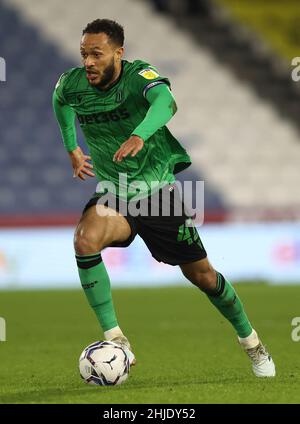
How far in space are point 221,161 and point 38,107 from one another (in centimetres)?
338

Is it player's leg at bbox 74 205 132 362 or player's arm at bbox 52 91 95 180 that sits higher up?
player's arm at bbox 52 91 95 180

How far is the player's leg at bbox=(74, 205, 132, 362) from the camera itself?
18.4 feet

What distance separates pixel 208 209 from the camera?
16.5 meters

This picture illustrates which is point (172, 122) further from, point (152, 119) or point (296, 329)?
point (152, 119)

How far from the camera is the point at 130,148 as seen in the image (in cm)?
529

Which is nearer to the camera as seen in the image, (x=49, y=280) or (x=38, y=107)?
(x=49, y=280)

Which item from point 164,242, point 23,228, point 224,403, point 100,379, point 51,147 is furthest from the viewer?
point 51,147

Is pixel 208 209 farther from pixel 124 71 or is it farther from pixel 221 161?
pixel 124 71

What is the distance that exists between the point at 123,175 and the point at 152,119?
55 cm

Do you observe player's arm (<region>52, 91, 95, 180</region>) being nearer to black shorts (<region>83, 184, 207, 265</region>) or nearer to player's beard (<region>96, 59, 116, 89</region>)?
black shorts (<region>83, 184, 207, 265</region>)

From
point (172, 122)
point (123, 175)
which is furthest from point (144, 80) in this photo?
point (172, 122)

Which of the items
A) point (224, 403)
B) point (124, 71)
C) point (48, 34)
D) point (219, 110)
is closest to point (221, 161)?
point (219, 110)

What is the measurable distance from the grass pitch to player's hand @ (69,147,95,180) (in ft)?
3.91

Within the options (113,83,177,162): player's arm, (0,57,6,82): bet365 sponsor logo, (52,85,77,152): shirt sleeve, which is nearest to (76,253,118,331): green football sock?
(113,83,177,162): player's arm
